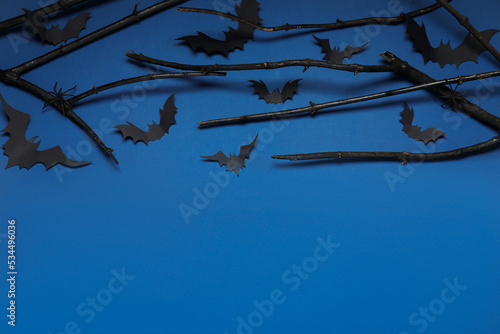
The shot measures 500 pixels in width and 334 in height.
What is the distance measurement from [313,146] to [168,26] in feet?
2.00

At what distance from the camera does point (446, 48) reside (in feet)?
5.06

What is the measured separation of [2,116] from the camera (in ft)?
4.43

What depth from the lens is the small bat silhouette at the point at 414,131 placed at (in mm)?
1489

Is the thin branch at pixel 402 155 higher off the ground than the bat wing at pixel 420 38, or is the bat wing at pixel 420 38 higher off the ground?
the bat wing at pixel 420 38

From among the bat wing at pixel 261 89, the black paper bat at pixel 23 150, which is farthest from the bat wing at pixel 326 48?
the black paper bat at pixel 23 150

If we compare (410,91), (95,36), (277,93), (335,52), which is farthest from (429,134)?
(95,36)

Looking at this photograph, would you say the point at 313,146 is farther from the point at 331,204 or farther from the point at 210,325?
the point at 210,325

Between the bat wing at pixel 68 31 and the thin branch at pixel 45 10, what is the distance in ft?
0.13

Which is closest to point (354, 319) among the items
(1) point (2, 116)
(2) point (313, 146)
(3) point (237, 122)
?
(2) point (313, 146)

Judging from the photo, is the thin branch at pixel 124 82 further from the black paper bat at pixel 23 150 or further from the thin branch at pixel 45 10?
the thin branch at pixel 45 10

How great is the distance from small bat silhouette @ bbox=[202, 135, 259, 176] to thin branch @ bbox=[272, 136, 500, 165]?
10 centimetres

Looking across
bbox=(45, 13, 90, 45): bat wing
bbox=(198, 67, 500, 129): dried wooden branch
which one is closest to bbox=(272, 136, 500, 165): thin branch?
bbox=(198, 67, 500, 129): dried wooden branch

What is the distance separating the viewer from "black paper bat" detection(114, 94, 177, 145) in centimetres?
139

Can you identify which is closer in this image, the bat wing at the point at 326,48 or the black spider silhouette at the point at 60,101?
the black spider silhouette at the point at 60,101
